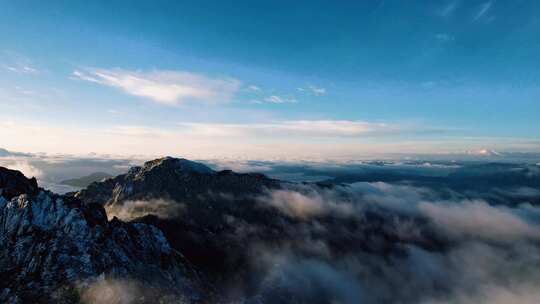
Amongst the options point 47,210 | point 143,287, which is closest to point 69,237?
point 47,210

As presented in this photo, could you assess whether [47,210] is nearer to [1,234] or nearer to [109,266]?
[1,234]

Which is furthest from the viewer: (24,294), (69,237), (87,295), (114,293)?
(69,237)

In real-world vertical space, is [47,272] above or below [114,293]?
above

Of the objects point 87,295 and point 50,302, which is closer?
point 50,302

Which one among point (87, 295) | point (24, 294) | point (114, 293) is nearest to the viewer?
point (24, 294)

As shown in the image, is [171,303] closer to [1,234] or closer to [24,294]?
[24,294]

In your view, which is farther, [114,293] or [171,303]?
[171,303]

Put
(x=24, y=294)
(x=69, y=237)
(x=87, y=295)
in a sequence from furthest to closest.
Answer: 1. (x=69, y=237)
2. (x=87, y=295)
3. (x=24, y=294)

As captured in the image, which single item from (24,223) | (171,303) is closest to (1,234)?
(24,223)

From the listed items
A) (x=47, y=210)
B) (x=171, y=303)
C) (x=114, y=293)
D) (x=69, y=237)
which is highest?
(x=47, y=210)
